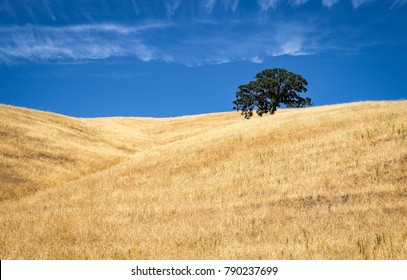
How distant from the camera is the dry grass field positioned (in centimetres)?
841

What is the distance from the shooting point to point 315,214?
1062 cm

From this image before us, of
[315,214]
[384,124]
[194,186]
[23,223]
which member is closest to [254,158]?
[194,186]

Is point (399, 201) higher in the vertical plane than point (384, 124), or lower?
lower

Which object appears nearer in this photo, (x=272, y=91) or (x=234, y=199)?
(x=234, y=199)

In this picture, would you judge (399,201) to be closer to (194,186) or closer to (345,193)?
(345,193)

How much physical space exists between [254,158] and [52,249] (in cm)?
1364

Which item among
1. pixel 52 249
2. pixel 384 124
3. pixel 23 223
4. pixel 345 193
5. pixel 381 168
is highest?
pixel 384 124

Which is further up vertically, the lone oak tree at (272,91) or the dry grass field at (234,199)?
the lone oak tree at (272,91)

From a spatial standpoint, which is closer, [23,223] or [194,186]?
[23,223]

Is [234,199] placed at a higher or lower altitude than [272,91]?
lower

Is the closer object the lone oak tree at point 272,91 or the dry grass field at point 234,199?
the dry grass field at point 234,199

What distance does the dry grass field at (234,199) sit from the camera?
8.41m

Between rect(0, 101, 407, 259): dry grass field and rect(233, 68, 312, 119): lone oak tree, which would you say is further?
rect(233, 68, 312, 119): lone oak tree

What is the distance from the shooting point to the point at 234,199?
1390cm
